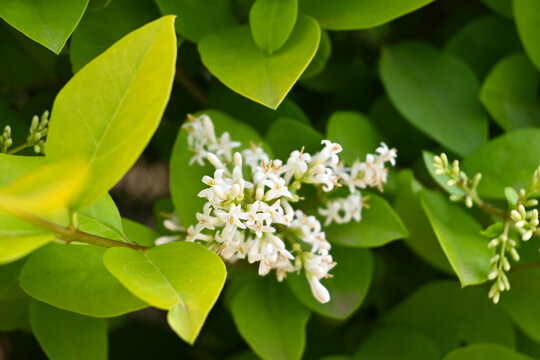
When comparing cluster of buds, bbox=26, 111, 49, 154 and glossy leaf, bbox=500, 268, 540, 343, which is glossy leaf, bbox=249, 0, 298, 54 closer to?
cluster of buds, bbox=26, 111, 49, 154

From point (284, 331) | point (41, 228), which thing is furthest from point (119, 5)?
point (284, 331)

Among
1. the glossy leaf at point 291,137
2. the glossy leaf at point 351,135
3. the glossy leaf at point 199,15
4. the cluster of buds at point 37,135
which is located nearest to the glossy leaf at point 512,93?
the glossy leaf at point 351,135

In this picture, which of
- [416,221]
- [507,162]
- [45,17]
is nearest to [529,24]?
[507,162]

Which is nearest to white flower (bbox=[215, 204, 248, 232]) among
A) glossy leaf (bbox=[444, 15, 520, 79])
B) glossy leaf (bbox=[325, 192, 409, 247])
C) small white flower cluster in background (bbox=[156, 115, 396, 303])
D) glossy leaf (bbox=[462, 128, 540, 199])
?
small white flower cluster in background (bbox=[156, 115, 396, 303])

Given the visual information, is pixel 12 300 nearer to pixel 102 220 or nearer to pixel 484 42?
pixel 102 220

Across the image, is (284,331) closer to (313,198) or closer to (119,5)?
(313,198)

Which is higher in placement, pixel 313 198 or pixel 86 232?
pixel 86 232
